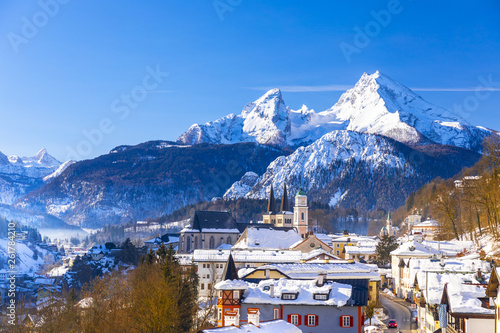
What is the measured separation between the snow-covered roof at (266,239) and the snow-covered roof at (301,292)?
2751 inches

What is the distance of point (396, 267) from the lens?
102188 mm

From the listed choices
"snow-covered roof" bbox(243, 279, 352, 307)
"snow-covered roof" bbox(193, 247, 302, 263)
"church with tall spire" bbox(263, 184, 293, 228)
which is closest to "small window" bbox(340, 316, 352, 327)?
"snow-covered roof" bbox(243, 279, 352, 307)

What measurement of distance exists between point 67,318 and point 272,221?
4967 inches

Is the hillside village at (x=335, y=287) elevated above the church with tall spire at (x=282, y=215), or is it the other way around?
the church with tall spire at (x=282, y=215)

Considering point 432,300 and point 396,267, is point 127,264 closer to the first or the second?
point 396,267

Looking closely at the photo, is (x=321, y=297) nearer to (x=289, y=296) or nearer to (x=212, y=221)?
(x=289, y=296)

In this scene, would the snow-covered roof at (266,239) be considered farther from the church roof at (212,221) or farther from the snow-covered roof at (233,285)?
the snow-covered roof at (233,285)

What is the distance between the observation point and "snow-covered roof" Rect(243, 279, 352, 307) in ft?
179

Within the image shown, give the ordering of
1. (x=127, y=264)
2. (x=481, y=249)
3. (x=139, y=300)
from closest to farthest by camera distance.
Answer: (x=139, y=300), (x=481, y=249), (x=127, y=264)


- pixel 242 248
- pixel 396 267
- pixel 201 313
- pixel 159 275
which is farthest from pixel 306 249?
pixel 159 275

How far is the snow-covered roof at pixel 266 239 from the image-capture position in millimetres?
130375

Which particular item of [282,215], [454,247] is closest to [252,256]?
[454,247]

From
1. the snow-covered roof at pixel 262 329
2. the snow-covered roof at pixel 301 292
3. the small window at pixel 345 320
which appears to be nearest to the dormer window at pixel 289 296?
the snow-covered roof at pixel 301 292

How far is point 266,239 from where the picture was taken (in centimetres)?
13325
